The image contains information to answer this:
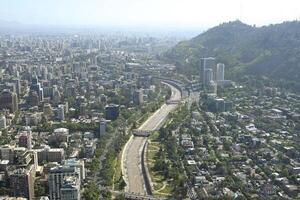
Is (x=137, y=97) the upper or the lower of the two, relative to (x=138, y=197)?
upper

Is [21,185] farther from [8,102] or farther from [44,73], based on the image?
[44,73]

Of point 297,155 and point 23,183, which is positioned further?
point 297,155

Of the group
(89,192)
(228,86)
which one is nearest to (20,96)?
(228,86)

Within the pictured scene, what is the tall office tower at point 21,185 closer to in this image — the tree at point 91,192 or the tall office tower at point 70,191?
the tall office tower at point 70,191

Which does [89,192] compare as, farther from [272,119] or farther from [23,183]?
[272,119]

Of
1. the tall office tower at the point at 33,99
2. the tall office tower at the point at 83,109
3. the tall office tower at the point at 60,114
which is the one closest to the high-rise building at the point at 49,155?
the tall office tower at the point at 60,114

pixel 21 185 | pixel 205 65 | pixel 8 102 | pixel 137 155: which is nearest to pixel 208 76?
pixel 205 65
